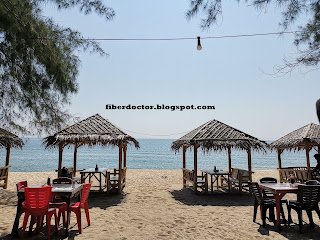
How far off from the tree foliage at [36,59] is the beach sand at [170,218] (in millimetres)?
2794

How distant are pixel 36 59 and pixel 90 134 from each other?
3.92 meters

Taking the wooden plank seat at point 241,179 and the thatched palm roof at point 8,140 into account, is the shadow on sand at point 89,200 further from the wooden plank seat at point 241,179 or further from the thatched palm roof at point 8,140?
the wooden plank seat at point 241,179

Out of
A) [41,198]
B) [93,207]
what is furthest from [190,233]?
[93,207]

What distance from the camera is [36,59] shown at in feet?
17.5

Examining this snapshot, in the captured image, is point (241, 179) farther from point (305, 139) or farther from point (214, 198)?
point (305, 139)

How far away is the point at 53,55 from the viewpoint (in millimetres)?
5418

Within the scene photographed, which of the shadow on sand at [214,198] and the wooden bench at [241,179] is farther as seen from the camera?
the wooden bench at [241,179]

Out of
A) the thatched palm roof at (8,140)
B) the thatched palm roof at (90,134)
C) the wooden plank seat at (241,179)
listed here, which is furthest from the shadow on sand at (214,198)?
the thatched palm roof at (8,140)

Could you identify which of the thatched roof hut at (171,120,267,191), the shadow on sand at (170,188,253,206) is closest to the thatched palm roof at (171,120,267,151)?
the thatched roof hut at (171,120,267,191)

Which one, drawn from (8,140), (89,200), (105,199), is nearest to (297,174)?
(105,199)

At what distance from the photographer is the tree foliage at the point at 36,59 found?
4.76 m

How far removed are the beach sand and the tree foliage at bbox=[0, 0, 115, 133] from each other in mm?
2794

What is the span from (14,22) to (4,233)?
4035 millimetres

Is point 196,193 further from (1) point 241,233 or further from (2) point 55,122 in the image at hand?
(2) point 55,122
